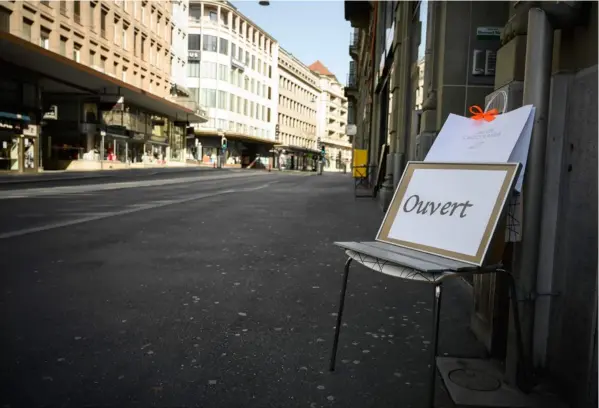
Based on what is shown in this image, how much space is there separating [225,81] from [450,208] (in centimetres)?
6737

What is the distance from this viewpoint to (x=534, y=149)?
8.05 ft

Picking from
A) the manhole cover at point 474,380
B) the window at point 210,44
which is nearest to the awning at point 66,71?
the manhole cover at point 474,380

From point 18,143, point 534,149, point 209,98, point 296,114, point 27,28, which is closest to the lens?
point 534,149

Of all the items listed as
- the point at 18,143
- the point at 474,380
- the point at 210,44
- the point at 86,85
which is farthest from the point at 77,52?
the point at 210,44

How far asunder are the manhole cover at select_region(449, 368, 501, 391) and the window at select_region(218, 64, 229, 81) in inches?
2640

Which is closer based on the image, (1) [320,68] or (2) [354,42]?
(2) [354,42]

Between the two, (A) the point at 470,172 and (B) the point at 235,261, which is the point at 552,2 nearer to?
(A) the point at 470,172

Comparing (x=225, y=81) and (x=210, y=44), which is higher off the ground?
(x=210, y=44)

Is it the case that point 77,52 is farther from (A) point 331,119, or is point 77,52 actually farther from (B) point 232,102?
(A) point 331,119

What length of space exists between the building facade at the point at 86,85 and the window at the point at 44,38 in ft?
0.18

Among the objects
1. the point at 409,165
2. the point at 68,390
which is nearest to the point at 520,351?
the point at 409,165

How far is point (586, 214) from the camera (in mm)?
2246

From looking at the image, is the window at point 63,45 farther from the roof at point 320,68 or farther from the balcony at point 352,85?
the roof at point 320,68

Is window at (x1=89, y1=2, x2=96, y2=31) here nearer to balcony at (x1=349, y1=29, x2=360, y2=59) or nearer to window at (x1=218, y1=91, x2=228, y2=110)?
balcony at (x1=349, y1=29, x2=360, y2=59)
